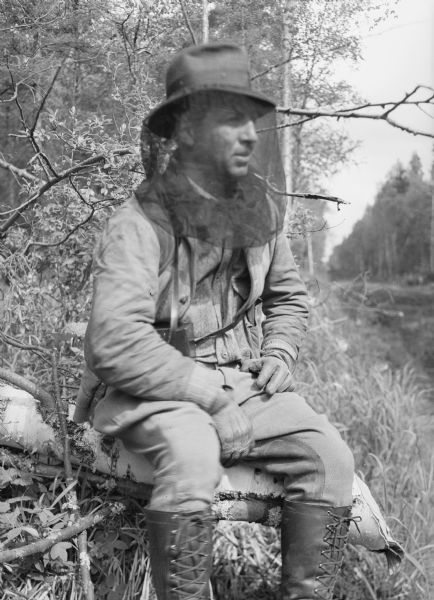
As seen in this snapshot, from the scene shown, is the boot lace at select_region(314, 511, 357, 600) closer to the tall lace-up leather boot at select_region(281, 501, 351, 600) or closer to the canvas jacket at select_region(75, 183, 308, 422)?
the tall lace-up leather boot at select_region(281, 501, 351, 600)

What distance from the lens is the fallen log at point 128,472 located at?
2715mm

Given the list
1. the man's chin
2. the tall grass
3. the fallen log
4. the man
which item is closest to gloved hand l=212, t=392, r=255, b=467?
the man

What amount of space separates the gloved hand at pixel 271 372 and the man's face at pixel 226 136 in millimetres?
726

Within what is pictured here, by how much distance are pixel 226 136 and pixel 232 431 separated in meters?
1.02

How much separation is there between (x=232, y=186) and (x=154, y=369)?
29.0 inches

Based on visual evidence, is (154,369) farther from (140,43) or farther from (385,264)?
(385,264)

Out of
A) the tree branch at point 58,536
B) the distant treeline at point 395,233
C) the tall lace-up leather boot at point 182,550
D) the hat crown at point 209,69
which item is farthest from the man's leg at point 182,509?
the distant treeline at point 395,233

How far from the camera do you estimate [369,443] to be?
5352mm

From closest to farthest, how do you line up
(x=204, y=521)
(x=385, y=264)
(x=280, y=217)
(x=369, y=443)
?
(x=204, y=521) → (x=280, y=217) → (x=369, y=443) → (x=385, y=264)

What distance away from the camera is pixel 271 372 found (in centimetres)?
279

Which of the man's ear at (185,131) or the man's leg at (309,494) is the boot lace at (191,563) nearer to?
the man's leg at (309,494)

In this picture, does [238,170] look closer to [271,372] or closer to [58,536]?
[271,372]

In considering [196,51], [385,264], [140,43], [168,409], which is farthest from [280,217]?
[385,264]

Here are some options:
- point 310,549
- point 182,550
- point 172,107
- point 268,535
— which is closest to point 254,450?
point 310,549
